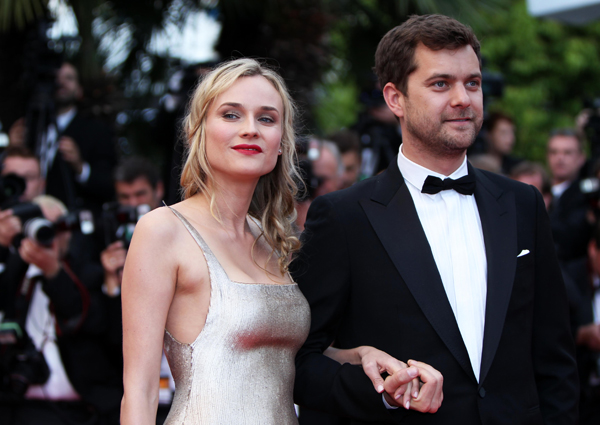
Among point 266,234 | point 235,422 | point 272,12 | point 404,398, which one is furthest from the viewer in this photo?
point 272,12

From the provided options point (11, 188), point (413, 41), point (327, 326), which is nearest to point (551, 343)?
point (327, 326)

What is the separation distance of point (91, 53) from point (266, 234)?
3634 millimetres

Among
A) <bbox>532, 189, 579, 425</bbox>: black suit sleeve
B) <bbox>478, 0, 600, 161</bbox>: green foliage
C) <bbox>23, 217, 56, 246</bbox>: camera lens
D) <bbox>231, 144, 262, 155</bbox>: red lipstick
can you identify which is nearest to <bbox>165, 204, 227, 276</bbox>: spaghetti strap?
<bbox>231, 144, 262, 155</bbox>: red lipstick

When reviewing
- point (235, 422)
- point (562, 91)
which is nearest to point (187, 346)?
point (235, 422)

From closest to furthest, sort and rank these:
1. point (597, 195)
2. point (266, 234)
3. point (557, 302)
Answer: point (557, 302)
point (266, 234)
point (597, 195)

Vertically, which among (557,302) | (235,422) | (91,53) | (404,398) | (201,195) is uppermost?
(91,53)

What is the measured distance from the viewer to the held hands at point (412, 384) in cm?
202

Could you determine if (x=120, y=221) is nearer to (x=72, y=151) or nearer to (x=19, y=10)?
(x=72, y=151)

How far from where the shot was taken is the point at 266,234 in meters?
2.61

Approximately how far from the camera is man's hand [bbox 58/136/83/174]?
5.01m

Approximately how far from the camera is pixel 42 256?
3.87 meters

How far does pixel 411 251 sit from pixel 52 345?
247 centimetres

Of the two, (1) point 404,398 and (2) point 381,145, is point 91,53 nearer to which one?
(2) point 381,145

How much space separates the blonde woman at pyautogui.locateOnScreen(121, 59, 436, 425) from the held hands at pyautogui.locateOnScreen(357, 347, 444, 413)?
4cm
